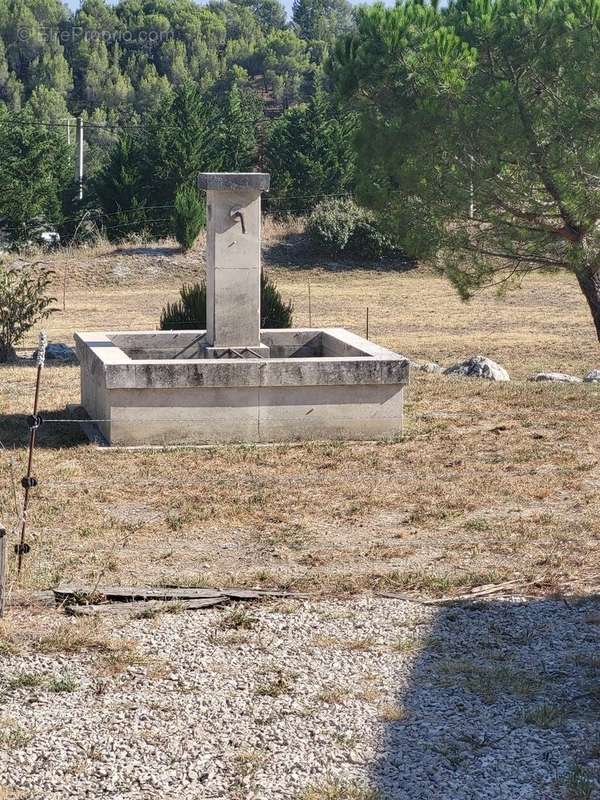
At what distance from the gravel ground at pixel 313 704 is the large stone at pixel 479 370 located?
346 inches

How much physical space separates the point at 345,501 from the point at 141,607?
9.23ft

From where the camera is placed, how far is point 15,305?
1602 centimetres

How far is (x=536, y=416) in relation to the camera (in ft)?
39.3

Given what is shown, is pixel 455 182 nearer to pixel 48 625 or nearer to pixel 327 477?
pixel 327 477

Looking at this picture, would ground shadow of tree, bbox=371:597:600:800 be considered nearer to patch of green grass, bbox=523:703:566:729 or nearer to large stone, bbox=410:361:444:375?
patch of green grass, bbox=523:703:566:729

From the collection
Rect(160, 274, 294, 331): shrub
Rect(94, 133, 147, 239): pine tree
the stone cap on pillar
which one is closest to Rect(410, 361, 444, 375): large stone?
Rect(160, 274, 294, 331): shrub

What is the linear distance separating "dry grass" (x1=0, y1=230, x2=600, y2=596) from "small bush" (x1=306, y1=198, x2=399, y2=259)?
716 inches

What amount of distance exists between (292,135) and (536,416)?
27568mm

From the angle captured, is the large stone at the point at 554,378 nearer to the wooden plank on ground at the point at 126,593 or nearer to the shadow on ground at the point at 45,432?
the shadow on ground at the point at 45,432

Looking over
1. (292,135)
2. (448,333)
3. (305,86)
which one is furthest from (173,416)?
(305,86)

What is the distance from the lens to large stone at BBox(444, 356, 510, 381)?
1522cm

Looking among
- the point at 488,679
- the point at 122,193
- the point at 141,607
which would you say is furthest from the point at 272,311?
the point at 122,193

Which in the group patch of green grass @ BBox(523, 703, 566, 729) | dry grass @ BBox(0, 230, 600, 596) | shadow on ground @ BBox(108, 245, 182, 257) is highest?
patch of green grass @ BBox(523, 703, 566, 729)

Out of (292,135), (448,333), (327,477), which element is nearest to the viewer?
(327,477)
